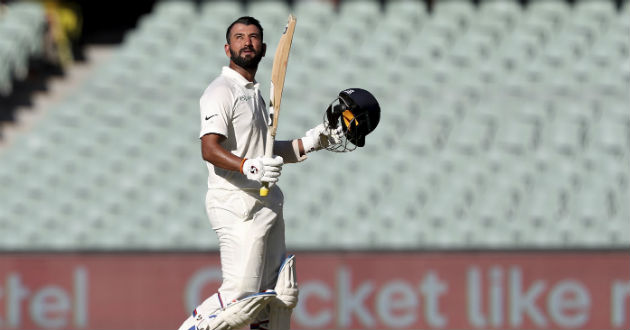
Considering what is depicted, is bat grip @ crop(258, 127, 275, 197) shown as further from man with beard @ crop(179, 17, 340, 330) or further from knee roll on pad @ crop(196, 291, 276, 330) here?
knee roll on pad @ crop(196, 291, 276, 330)

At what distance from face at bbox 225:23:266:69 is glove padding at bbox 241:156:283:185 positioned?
1.80 feet

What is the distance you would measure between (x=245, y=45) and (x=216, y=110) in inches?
12.5

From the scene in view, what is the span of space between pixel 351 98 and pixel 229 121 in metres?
0.54

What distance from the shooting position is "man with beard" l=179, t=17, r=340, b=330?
440 centimetres

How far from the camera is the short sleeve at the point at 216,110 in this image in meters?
4.29

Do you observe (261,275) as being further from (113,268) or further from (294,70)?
(294,70)

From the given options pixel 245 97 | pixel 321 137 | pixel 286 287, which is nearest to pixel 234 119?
pixel 245 97

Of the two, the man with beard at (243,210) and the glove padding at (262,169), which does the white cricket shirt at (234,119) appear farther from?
the glove padding at (262,169)

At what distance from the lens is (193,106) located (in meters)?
10.9

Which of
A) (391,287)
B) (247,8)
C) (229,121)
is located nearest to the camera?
(229,121)

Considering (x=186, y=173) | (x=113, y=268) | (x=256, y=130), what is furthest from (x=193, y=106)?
(x=256, y=130)

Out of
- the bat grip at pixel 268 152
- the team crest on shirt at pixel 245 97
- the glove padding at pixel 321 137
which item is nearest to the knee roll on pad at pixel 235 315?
the bat grip at pixel 268 152

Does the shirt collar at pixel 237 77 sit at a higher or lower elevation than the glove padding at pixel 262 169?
higher

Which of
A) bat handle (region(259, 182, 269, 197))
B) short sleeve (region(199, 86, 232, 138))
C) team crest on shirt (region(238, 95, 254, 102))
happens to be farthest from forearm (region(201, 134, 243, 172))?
team crest on shirt (region(238, 95, 254, 102))
